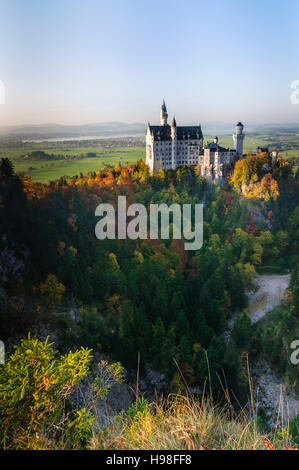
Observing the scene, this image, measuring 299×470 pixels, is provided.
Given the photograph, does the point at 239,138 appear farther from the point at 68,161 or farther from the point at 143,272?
the point at 143,272

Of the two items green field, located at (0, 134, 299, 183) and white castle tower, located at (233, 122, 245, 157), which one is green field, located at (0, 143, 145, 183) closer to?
green field, located at (0, 134, 299, 183)

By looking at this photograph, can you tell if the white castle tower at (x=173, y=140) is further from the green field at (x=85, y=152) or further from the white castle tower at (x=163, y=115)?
the green field at (x=85, y=152)

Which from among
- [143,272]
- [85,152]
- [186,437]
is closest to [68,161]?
[85,152]

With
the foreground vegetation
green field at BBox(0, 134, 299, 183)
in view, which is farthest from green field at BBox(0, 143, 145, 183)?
the foreground vegetation

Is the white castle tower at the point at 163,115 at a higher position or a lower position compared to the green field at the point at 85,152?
higher

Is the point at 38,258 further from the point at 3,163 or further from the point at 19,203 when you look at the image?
the point at 3,163

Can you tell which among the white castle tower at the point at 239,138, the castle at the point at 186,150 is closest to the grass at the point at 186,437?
the castle at the point at 186,150
